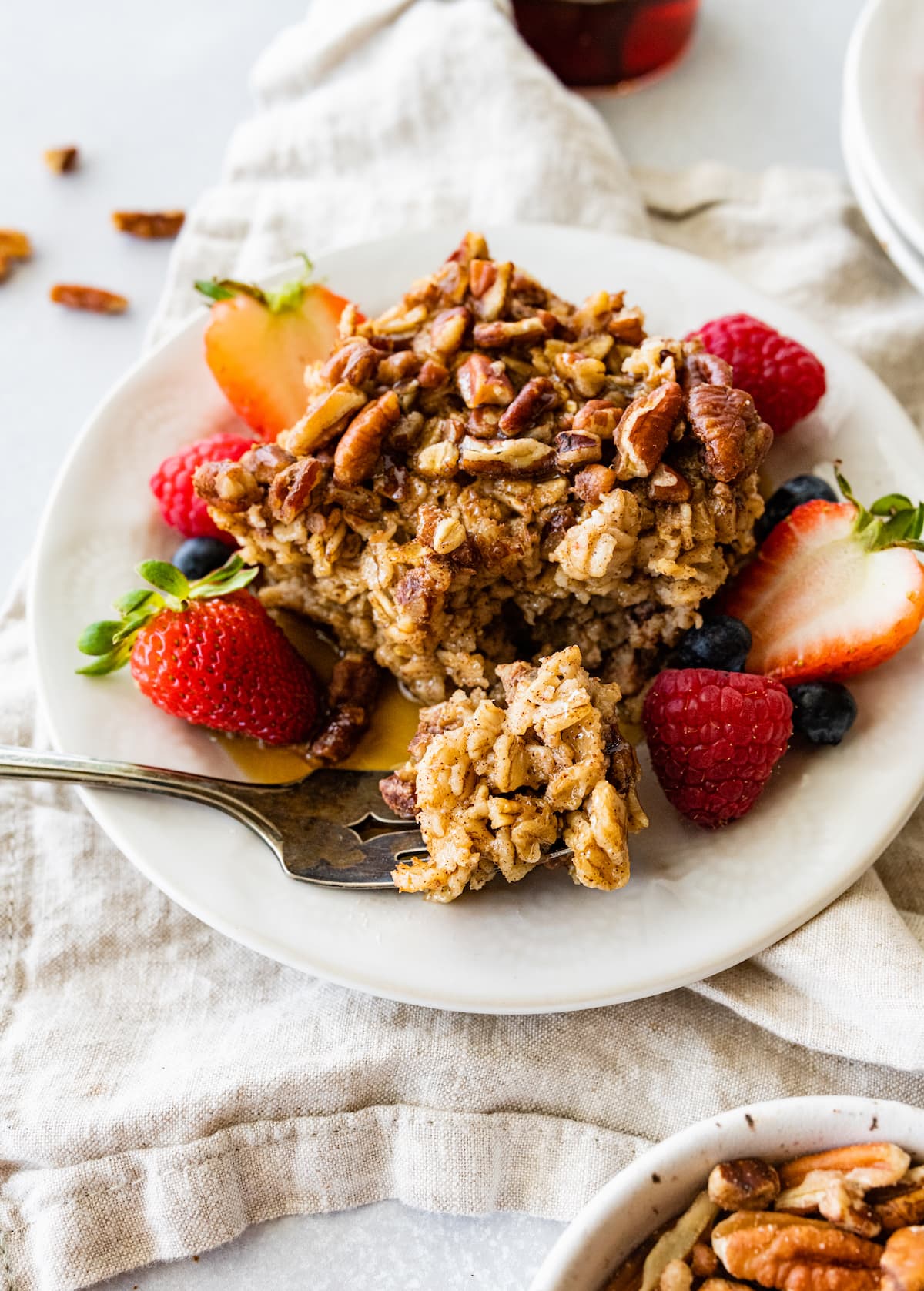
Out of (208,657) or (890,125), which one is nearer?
(208,657)

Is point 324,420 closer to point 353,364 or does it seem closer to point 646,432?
point 353,364

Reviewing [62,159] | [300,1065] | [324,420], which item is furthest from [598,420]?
[62,159]

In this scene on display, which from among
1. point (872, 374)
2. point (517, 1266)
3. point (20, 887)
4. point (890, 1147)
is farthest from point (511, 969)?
point (872, 374)

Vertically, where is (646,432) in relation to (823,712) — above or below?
above

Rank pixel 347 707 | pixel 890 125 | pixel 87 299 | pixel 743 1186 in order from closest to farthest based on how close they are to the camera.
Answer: pixel 743 1186
pixel 347 707
pixel 890 125
pixel 87 299

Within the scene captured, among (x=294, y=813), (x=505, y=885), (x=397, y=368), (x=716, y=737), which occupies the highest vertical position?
(x=397, y=368)

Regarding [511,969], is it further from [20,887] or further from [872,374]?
[872,374]

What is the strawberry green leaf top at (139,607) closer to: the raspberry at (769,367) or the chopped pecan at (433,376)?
the chopped pecan at (433,376)
